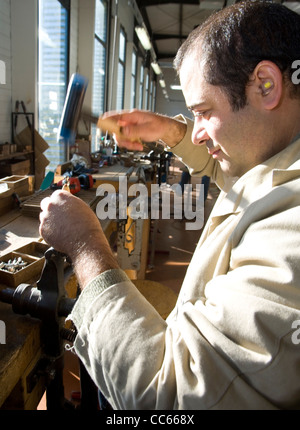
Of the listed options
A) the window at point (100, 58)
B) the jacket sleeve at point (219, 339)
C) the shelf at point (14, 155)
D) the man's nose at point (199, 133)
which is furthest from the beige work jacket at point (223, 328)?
the window at point (100, 58)

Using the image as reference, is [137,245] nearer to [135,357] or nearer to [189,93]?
[189,93]

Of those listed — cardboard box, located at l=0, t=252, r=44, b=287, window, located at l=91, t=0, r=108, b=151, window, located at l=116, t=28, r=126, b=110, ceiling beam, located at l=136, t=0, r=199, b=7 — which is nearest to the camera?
cardboard box, located at l=0, t=252, r=44, b=287

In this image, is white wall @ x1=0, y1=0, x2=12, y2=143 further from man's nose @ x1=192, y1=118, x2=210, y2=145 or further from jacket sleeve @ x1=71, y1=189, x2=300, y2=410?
jacket sleeve @ x1=71, y1=189, x2=300, y2=410

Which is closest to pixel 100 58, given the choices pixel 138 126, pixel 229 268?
pixel 138 126

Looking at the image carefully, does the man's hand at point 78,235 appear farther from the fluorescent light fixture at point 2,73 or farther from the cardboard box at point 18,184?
the fluorescent light fixture at point 2,73

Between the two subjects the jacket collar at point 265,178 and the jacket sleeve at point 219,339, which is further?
the jacket collar at point 265,178

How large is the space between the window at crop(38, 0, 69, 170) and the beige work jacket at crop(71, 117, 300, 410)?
13.4ft

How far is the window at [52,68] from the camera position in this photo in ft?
13.6

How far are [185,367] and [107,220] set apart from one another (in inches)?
56.1

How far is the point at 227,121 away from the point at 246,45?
16 cm

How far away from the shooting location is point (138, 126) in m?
1.31

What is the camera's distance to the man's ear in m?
0.69

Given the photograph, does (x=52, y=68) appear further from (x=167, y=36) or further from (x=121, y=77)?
(x=167, y=36)

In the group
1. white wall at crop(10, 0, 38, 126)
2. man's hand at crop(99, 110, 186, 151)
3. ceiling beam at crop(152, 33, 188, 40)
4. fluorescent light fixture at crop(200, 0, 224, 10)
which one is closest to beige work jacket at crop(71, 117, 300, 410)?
man's hand at crop(99, 110, 186, 151)
